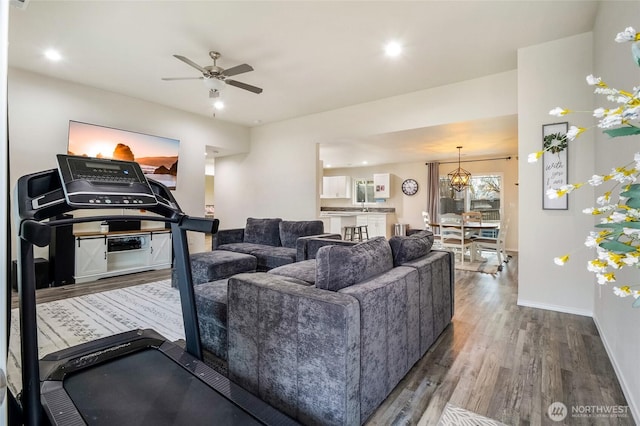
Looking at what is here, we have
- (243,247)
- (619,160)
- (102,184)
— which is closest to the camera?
(102,184)

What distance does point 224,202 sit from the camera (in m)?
7.41

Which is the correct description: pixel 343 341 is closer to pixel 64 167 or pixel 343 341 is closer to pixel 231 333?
pixel 231 333

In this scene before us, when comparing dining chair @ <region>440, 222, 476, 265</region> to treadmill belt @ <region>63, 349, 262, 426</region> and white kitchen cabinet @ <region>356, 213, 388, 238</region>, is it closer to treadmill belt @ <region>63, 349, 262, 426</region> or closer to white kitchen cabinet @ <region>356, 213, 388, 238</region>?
white kitchen cabinet @ <region>356, 213, 388, 238</region>

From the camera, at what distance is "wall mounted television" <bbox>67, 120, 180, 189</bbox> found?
4.29 metres

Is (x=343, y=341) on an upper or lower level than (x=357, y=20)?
lower

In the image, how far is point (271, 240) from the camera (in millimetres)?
4949

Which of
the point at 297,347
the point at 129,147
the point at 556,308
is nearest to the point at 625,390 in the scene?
the point at 556,308

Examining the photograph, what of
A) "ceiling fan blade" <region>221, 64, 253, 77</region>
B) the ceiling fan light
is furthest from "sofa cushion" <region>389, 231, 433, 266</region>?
the ceiling fan light

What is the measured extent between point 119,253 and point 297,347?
450 centimetres

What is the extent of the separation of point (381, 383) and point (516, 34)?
11.5ft

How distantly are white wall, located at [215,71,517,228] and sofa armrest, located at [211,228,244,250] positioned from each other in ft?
4.23

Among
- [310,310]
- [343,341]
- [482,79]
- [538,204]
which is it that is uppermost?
[482,79]

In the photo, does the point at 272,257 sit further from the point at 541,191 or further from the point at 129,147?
the point at 541,191

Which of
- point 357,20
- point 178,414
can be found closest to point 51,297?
point 178,414
